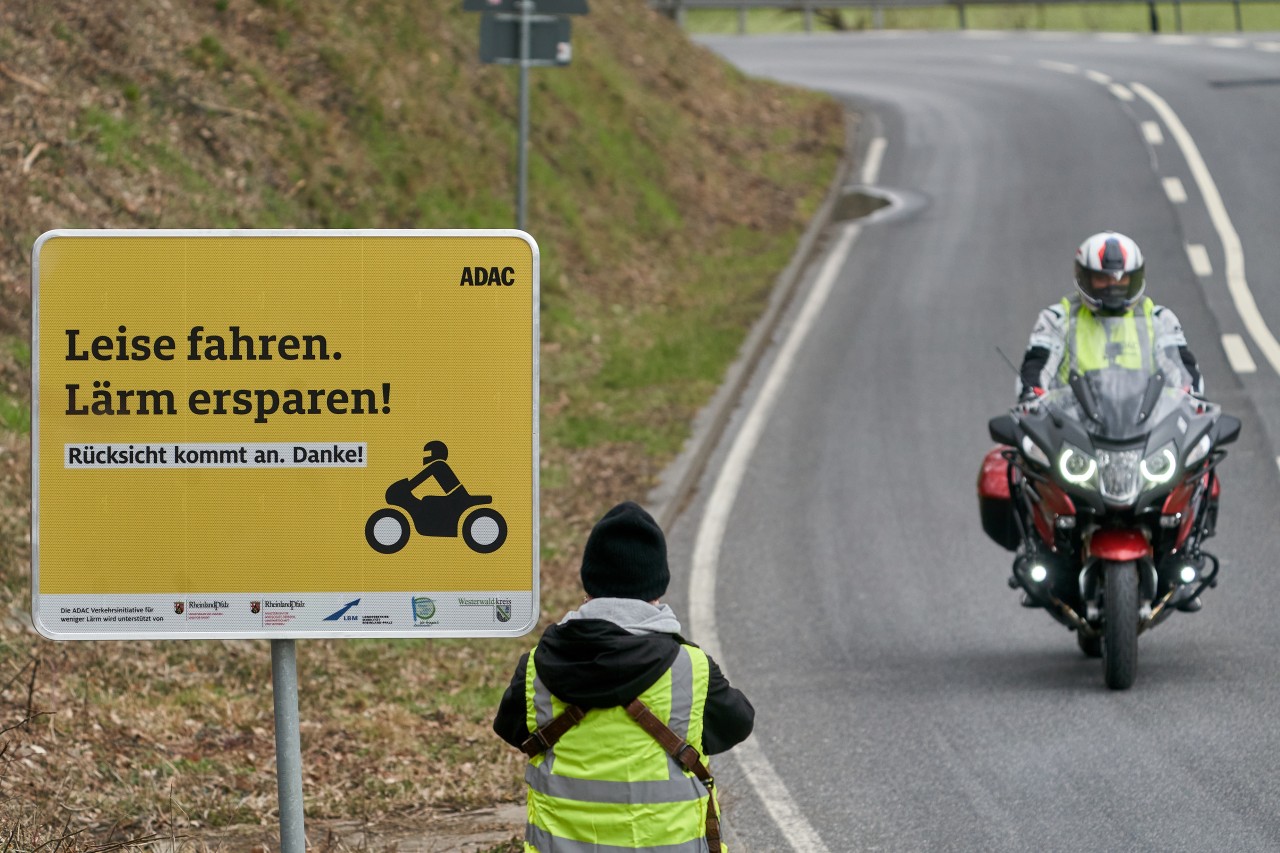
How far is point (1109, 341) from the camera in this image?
888 cm

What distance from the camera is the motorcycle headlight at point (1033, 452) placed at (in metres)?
8.68

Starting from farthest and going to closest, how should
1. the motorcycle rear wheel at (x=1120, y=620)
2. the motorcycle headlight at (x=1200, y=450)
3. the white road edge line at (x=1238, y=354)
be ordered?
1. the white road edge line at (x=1238, y=354)
2. the motorcycle headlight at (x=1200, y=450)
3. the motorcycle rear wheel at (x=1120, y=620)

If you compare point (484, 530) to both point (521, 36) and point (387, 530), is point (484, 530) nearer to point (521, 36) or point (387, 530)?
point (387, 530)

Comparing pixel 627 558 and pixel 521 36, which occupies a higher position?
pixel 521 36

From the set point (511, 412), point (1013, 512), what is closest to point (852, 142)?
point (1013, 512)

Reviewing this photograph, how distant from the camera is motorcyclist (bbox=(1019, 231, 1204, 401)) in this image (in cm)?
884

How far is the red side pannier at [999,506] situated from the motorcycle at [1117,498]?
11.8 inches

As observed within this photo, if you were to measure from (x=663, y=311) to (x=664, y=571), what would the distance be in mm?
14616

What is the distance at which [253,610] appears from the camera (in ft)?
15.3

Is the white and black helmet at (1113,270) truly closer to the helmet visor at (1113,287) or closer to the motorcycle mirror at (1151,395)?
the helmet visor at (1113,287)

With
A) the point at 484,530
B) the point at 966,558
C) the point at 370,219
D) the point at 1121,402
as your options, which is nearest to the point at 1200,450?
the point at 1121,402

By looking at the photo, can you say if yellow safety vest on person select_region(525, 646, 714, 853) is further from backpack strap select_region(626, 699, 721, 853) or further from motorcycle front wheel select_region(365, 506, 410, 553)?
motorcycle front wheel select_region(365, 506, 410, 553)

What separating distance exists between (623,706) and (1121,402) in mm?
5021

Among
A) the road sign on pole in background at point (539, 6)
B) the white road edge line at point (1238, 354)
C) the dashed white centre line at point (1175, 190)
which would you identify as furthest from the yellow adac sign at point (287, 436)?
the dashed white centre line at point (1175, 190)
